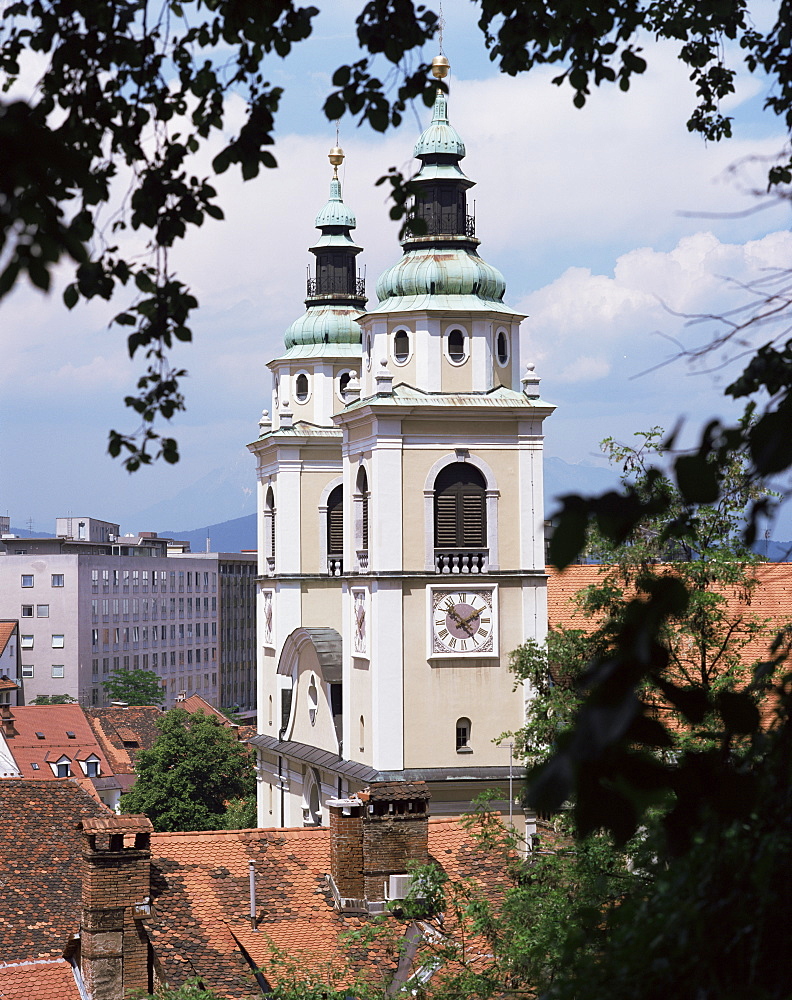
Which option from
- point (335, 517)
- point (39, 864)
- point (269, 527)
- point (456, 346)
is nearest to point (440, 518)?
point (456, 346)

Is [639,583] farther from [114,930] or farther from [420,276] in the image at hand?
[420,276]

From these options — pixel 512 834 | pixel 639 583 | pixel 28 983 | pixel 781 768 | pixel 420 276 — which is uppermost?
pixel 420 276

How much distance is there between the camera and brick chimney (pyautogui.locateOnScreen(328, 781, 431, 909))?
1959cm

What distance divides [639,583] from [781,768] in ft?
2.11

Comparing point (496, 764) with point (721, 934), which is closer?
point (721, 934)

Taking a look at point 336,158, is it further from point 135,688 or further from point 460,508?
point 135,688

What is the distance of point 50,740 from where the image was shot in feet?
217

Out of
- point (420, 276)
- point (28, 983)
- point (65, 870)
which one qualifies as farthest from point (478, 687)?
point (28, 983)

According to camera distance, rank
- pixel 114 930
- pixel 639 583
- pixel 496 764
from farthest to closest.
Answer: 1. pixel 496 764
2. pixel 114 930
3. pixel 639 583

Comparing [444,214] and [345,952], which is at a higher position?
[444,214]

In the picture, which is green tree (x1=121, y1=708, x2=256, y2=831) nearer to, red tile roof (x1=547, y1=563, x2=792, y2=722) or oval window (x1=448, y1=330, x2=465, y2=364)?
red tile roof (x1=547, y1=563, x2=792, y2=722)

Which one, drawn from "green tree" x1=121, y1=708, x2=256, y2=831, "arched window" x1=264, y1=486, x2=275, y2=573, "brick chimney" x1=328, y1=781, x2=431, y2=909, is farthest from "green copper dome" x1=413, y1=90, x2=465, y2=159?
"green tree" x1=121, y1=708, x2=256, y2=831

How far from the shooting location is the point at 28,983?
60.2 feet

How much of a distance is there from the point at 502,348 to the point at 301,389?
A: 14.0 metres
